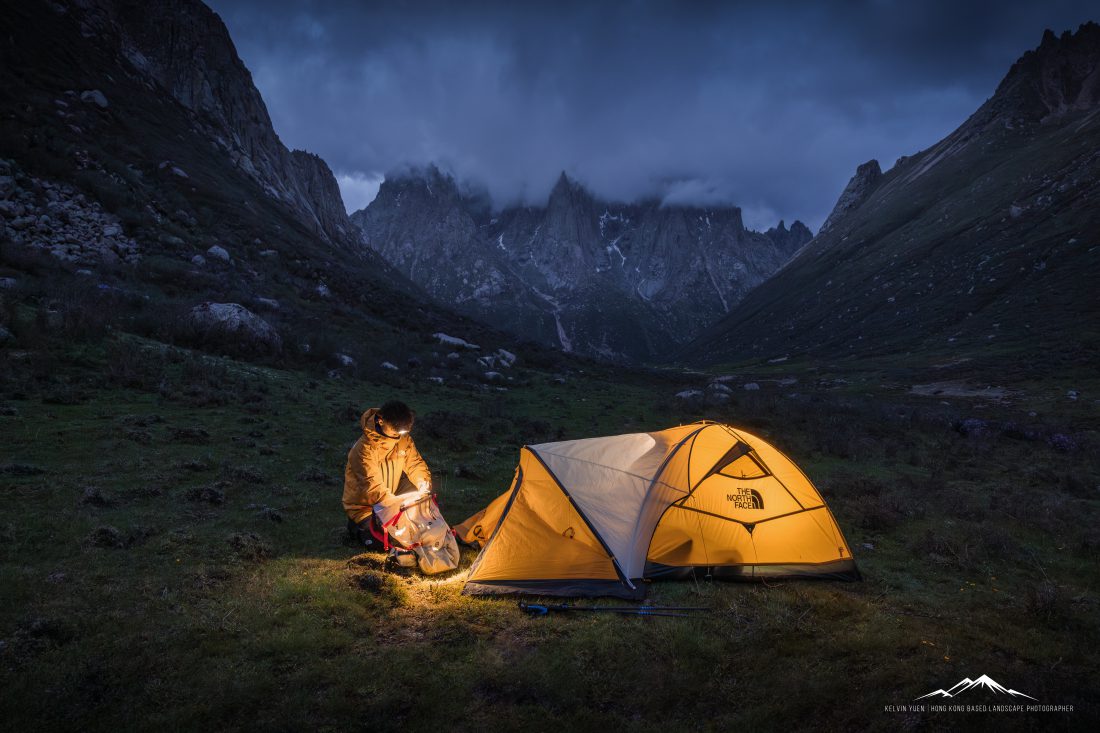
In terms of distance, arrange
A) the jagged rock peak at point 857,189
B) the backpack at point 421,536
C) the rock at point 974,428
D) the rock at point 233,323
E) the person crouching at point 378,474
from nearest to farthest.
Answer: the backpack at point 421,536 → the person crouching at point 378,474 → the rock at point 974,428 → the rock at point 233,323 → the jagged rock peak at point 857,189

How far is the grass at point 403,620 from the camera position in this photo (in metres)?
4.77

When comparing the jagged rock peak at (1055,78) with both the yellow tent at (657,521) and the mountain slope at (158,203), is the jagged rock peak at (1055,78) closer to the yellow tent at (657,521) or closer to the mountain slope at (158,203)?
the mountain slope at (158,203)

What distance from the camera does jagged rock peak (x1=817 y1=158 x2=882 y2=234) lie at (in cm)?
17838

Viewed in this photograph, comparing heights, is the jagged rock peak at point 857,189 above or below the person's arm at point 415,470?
above

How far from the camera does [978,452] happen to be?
65.9ft

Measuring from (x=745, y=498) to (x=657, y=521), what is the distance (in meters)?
1.77

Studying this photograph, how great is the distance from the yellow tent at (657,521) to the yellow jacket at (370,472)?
6.86ft

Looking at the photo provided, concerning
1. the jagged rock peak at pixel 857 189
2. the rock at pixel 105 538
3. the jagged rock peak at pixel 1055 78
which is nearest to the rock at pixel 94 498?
the rock at pixel 105 538

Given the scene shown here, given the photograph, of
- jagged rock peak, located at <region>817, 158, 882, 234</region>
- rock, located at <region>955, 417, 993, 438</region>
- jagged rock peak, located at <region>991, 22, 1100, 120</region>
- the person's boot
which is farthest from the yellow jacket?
jagged rock peak, located at <region>817, 158, 882, 234</region>

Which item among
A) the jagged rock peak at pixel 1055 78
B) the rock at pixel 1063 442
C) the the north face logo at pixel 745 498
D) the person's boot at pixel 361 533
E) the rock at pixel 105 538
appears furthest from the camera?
the jagged rock peak at pixel 1055 78

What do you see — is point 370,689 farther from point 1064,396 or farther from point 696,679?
point 1064,396

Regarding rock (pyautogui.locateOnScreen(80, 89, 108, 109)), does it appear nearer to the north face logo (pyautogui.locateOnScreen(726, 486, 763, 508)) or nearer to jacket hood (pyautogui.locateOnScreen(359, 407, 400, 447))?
jacket hood (pyautogui.locateOnScreen(359, 407, 400, 447))

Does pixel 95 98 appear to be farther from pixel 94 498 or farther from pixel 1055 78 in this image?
pixel 1055 78

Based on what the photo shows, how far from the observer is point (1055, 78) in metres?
131
